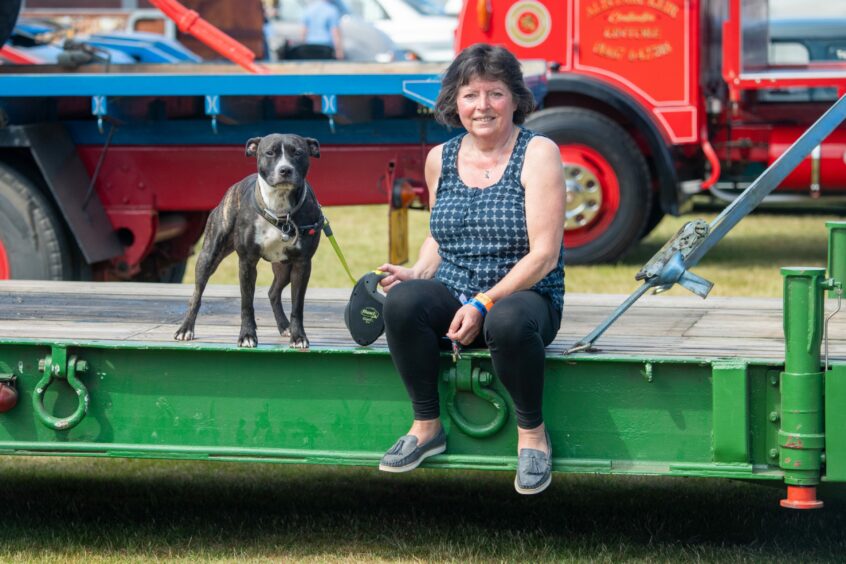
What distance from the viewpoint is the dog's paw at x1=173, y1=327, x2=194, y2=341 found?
399 cm

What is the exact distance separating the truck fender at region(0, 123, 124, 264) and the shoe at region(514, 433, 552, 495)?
327cm

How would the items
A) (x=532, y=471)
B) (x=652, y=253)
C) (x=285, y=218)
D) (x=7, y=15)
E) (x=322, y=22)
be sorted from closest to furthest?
(x=532, y=471)
(x=285, y=218)
(x=7, y=15)
(x=652, y=253)
(x=322, y=22)

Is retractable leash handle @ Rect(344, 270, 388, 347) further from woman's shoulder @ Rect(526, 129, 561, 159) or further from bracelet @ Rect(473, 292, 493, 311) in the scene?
woman's shoulder @ Rect(526, 129, 561, 159)

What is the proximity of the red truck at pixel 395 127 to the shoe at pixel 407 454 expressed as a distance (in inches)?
90.3

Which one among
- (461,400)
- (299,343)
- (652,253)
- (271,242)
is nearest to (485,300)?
(461,400)

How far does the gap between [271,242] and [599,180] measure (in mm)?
5851

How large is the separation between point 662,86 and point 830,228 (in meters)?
5.87

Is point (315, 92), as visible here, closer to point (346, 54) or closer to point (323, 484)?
point (323, 484)

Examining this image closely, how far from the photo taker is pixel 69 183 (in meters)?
6.39

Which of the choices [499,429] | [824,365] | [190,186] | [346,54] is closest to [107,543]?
[499,429]

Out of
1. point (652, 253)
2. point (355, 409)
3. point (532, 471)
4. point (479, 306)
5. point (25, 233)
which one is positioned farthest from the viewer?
point (652, 253)

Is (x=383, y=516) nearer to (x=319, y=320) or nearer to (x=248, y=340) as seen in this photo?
(x=319, y=320)

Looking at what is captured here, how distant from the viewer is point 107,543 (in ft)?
13.9

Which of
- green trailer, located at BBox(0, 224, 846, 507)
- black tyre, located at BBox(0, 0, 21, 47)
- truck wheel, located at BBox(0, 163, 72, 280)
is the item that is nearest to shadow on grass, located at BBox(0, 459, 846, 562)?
green trailer, located at BBox(0, 224, 846, 507)
